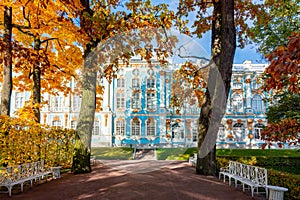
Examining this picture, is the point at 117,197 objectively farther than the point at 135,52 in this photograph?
No

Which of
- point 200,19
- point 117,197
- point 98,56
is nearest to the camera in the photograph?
point 117,197

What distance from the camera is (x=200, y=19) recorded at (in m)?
10.7

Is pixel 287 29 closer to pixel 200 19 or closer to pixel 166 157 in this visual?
pixel 200 19

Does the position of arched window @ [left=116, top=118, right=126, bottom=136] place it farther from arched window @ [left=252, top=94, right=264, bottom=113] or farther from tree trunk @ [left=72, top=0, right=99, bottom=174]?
tree trunk @ [left=72, top=0, right=99, bottom=174]

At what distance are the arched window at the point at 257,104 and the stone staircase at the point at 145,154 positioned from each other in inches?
555

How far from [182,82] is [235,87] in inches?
792

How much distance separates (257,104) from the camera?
96.8 ft

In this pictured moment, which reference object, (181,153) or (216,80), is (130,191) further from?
(181,153)

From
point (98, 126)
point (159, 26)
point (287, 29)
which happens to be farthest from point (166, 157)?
point (159, 26)

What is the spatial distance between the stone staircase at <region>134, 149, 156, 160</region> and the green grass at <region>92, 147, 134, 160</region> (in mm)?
545

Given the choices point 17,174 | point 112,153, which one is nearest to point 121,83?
point 112,153

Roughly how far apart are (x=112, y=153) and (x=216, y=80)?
14.7 metres

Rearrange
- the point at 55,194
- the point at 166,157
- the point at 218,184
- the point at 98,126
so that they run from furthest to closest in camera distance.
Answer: the point at 98,126 → the point at 166,157 → the point at 218,184 → the point at 55,194

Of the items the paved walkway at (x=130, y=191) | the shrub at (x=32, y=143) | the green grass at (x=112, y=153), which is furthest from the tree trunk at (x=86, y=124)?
the green grass at (x=112, y=153)
